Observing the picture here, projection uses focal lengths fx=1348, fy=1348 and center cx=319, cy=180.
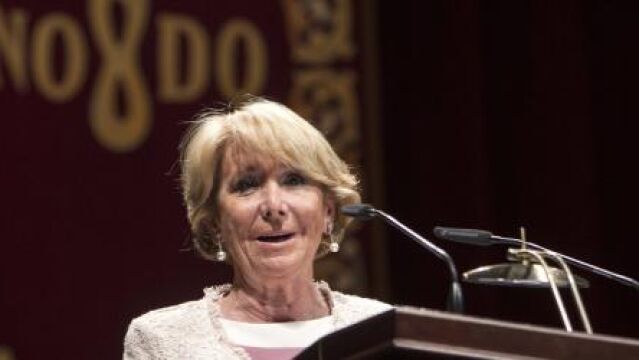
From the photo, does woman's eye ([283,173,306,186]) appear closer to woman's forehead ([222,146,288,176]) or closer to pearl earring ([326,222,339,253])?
woman's forehead ([222,146,288,176])

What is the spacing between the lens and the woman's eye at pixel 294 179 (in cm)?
252

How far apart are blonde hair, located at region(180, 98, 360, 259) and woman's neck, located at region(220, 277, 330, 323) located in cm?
11

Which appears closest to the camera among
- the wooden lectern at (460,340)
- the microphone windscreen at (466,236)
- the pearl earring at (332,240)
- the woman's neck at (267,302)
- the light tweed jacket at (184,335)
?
the wooden lectern at (460,340)

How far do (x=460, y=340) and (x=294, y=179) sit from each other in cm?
95

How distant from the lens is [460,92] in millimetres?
4355

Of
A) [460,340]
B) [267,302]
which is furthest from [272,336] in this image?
[460,340]

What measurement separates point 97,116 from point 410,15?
1.24 m

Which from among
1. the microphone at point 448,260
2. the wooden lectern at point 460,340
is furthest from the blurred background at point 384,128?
the wooden lectern at point 460,340

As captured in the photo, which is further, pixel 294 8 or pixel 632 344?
pixel 294 8

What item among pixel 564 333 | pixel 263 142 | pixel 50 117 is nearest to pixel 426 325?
pixel 564 333

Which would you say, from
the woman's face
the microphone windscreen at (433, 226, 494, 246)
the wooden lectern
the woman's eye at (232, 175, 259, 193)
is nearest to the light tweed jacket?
the woman's face

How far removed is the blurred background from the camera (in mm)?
3648

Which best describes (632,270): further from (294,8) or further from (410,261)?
(294,8)

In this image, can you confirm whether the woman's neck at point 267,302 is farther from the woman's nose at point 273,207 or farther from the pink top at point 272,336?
the woman's nose at point 273,207
